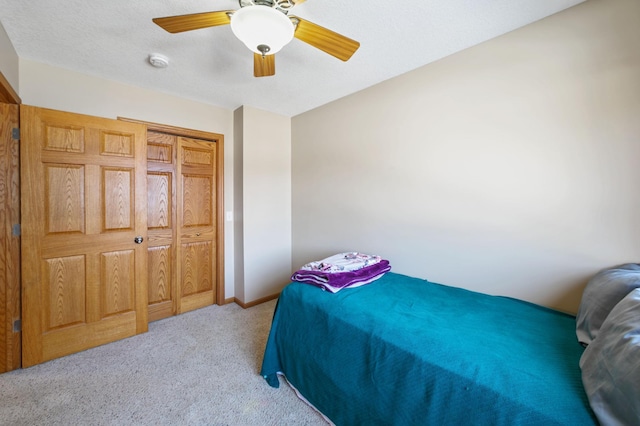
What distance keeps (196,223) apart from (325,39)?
2480 millimetres

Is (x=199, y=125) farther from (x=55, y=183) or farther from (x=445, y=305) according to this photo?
(x=445, y=305)

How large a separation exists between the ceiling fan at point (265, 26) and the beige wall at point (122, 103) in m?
1.61

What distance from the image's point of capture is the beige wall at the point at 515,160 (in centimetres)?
142

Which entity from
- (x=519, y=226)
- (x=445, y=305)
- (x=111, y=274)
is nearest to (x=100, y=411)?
(x=111, y=274)

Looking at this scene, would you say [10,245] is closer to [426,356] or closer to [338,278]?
[338,278]

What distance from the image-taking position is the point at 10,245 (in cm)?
196

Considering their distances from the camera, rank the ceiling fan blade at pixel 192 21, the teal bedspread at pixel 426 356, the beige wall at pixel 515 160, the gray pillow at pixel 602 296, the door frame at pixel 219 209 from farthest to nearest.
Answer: the door frame at pixel 219 209
the beige wall at pixel 515 160
the ceiling fan blade at pixel 192 21
the gray pillow at pixel 602 296
the teal bedspread at pixel 426 356

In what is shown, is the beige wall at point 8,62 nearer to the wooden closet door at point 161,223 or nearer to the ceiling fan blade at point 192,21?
the wooden closet door at point 161,223

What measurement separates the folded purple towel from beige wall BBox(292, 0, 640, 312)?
455 mm

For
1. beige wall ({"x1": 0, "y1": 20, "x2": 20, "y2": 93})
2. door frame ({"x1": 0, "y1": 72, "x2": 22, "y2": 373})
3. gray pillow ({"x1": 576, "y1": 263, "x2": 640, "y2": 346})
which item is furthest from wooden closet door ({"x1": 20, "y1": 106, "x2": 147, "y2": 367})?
gray pillow ({"x1": 576, "y1": 263, "x2": 640, "y2": 346})

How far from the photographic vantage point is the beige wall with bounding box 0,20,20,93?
66.7 inches

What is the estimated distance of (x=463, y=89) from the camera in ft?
6.37

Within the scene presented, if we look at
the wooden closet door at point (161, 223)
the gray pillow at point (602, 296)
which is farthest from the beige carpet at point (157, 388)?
the gray pillow at point (602, 296)

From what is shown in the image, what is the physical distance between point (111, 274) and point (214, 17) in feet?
7.66
